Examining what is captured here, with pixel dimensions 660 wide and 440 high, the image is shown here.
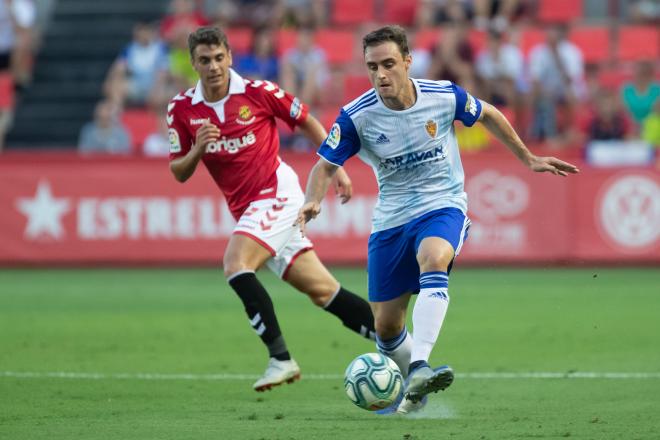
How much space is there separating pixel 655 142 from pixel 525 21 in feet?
14.5

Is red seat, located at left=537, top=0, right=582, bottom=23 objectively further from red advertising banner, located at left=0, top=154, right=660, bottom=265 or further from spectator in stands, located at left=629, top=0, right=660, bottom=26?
red advertising banner, located at left=0, top=154, right=660, bottom=265

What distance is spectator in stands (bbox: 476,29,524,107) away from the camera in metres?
19.9

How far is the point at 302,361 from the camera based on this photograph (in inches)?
409

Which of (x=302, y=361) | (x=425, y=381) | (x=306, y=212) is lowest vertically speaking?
(x=302, y=361)

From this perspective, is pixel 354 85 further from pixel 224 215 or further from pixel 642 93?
pixel 642 93

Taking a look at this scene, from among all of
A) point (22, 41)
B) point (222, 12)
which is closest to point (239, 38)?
point (222, 12)

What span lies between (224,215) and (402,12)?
691 centimetres

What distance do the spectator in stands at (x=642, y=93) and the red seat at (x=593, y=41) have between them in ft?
9.70

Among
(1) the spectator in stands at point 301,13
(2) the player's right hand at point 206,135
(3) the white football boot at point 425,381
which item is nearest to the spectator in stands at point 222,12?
(1) the spectator in stands at point 301,13

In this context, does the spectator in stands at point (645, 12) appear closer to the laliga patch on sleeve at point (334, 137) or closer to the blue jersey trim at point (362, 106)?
the blue jersey trim at point (362, 106)

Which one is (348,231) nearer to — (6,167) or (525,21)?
(6,167)

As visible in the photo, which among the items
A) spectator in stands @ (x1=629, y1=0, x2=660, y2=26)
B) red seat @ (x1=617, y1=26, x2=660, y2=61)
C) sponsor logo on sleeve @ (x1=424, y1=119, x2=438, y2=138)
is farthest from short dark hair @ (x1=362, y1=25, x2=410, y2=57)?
spectator in stands @ (x1=629, y1=0, x2=660, y2=26)

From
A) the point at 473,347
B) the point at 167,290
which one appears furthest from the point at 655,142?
the point at 473,347

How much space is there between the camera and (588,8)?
24.0m
